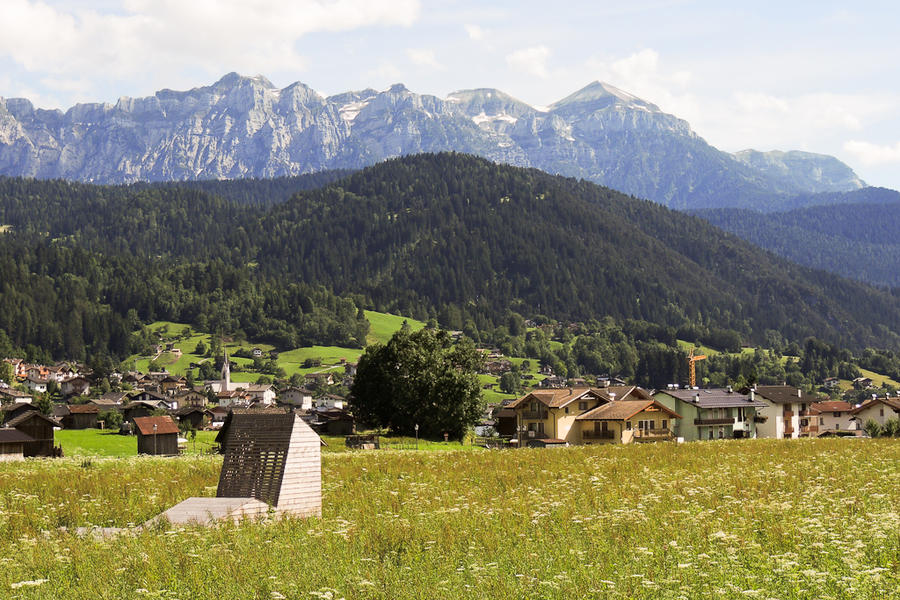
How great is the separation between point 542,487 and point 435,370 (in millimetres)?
47605

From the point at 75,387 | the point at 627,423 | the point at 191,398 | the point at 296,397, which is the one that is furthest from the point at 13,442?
the point at 75,387

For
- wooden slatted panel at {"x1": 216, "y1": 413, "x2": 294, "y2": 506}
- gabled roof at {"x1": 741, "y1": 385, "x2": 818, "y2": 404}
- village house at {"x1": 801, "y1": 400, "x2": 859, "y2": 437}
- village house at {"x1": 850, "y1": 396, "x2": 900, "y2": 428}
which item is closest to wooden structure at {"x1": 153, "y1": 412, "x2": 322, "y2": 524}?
wooden slatted panel at {"x1": 216, "y1": 413, "x2": 294, "y2": 506}

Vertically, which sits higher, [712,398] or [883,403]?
[712,398]

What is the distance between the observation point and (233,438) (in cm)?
2300

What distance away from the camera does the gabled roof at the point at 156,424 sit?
3115 inches

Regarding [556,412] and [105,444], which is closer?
[105,444]

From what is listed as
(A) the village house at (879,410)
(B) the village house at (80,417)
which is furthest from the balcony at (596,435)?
(B) the village house at (80,417)

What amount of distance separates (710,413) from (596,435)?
54.3ft

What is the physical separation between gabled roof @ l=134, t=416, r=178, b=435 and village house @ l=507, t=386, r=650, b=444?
1274 inches

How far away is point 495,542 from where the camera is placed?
16.8m

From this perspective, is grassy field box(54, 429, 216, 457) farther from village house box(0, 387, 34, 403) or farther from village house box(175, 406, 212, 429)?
village house box(0, 387, 34, 403)

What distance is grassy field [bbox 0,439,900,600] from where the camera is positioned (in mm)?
13031

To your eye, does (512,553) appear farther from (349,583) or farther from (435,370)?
(435,370)

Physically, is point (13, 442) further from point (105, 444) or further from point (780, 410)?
point (780, 410)
